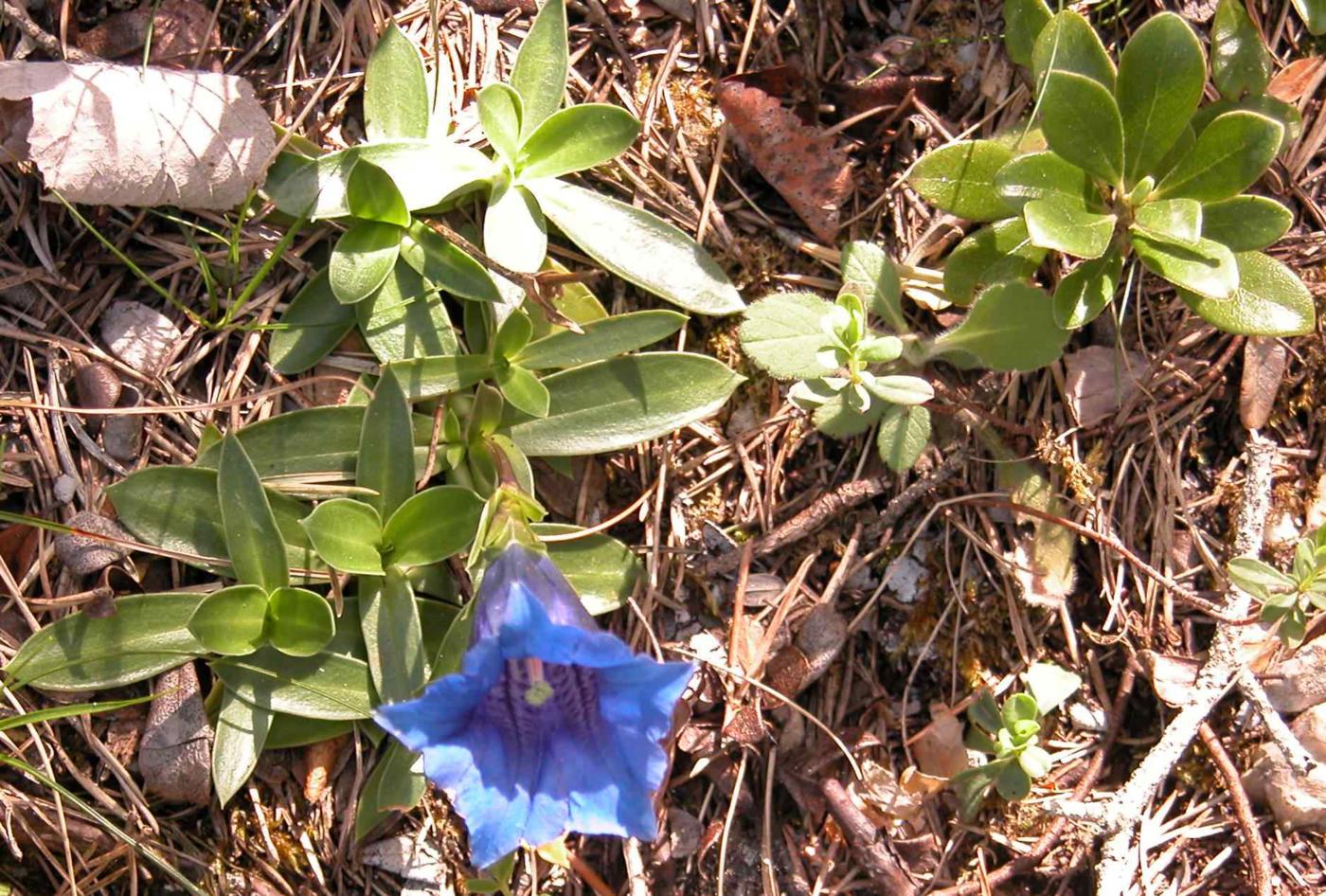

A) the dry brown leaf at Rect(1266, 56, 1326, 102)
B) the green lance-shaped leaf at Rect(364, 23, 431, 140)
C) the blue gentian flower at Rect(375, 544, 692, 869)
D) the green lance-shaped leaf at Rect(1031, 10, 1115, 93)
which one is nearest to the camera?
the blue gentian flower at Rect(375, 544, 692, 869)

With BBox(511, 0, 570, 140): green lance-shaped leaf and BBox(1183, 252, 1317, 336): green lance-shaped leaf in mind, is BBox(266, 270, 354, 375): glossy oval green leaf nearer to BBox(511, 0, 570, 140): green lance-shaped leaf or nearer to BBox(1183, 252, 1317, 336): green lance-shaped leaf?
BBox(511, 0, 570, 140): green lance-shaped leaf

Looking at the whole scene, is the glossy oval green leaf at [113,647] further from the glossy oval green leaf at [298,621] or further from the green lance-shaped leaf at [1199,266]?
the green lance-shaped leaf at [1199,266]

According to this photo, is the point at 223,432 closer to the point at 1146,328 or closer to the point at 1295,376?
the point at 1146,328

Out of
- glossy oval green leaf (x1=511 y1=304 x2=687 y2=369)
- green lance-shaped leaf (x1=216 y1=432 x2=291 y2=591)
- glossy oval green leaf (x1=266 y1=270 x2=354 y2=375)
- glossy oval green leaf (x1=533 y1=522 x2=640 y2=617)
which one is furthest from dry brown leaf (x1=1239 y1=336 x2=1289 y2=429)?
green lance-shaped leaf (x1=216 y1=432 x2=291 y2=591)

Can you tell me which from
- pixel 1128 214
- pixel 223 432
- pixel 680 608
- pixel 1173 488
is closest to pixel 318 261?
pixel 223 432

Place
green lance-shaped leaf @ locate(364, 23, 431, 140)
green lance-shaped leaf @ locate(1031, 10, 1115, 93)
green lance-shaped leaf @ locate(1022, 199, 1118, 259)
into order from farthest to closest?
green lance-shaped leaf @ locate(364, 23, 431, 140) < green lance-shaped leaf @ locate(1031, 10, 1115, 93) < green lance-shaped leaf @ locate(1022, 199, 1118, 259)

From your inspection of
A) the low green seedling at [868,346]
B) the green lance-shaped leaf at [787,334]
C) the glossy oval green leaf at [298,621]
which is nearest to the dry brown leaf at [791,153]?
the low green seedling at [868,346]
